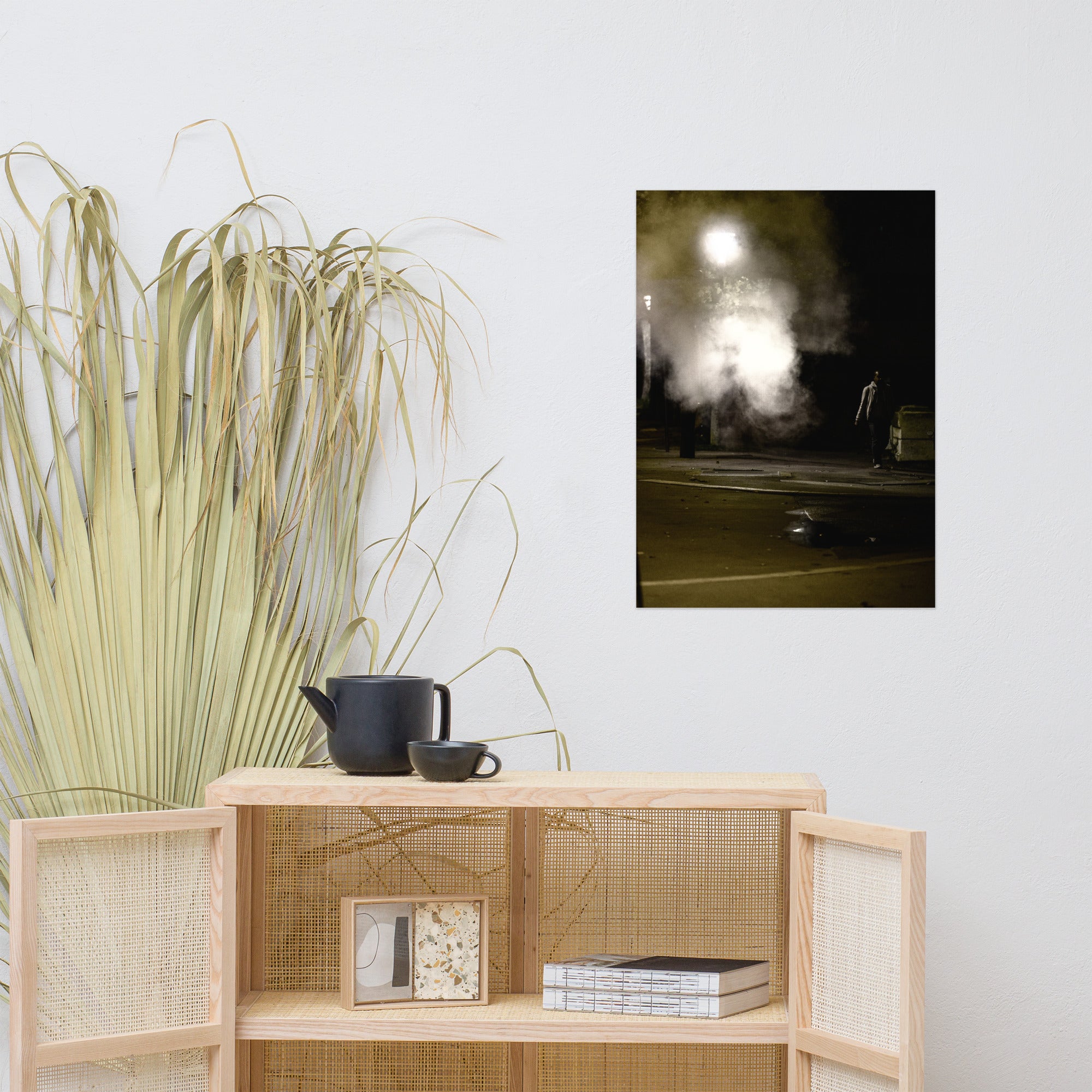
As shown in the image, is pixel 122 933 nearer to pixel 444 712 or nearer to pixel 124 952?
pixel 124 952

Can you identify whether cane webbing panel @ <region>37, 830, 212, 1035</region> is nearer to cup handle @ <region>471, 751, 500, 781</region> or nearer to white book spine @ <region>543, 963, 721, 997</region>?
cup handle @ <region>471, 751, 500, 781</region>

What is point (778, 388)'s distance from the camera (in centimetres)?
190

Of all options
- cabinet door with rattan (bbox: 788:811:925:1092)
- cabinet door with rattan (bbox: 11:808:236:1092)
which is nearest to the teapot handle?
cabinet door with rattan (bbox: 11:808:236:1092)

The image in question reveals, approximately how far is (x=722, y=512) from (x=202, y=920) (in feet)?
3.53

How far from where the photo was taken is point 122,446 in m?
1.78

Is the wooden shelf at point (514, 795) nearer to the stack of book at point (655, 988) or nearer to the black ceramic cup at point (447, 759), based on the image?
the black ceramic cup at point (447, 759)

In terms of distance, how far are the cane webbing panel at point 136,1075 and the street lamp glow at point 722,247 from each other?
1.48 meters

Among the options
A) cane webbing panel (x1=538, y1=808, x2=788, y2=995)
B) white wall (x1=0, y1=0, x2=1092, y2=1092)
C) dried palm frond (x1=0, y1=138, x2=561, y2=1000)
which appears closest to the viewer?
cane webbing panel (x1=538, y1=808, x2=788, y2=995)

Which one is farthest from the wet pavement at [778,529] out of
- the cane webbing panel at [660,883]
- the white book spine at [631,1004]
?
the white book spine at [631,1004]

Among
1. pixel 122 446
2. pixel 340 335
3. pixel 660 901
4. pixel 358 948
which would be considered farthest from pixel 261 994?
pixel 340 335

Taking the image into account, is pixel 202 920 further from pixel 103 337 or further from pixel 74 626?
pixel 103 337

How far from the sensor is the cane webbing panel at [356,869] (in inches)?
60.7

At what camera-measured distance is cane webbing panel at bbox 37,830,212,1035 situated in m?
1.28

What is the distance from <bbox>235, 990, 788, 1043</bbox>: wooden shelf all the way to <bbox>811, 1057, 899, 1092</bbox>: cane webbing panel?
54 mm
